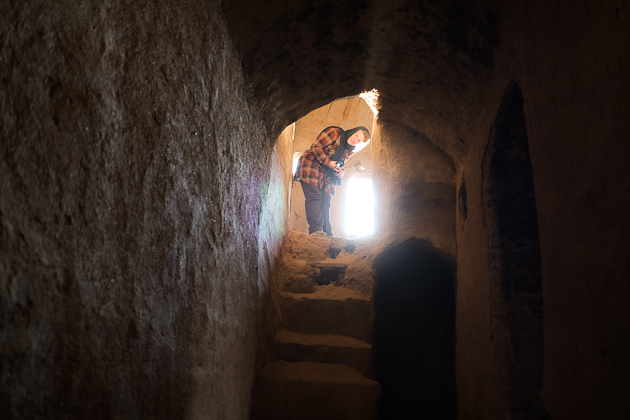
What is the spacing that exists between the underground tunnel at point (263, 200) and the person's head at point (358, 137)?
1570mm

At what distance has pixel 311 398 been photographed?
9.39 feet

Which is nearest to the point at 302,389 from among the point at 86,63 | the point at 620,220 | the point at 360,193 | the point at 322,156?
the point at 620,220

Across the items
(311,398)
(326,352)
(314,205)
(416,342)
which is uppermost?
(314,205)

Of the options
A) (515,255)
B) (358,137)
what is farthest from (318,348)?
(358,137)

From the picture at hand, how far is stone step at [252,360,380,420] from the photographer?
9.23 ft

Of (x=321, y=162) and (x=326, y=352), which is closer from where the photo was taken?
(x=326, y=352)

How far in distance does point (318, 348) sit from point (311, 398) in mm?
482

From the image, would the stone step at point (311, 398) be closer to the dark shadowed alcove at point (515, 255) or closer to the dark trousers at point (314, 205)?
the dark shadowed alcove at point (515, 255)

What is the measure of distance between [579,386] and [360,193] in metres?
10.4

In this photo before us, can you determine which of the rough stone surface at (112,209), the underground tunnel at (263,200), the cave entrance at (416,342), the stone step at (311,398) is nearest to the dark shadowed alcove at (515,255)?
the underground tunnel at (263,200)

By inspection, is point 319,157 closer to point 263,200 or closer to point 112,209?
point 263,200

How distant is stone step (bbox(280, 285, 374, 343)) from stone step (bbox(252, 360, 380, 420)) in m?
0.67

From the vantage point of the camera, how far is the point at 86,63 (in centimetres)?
87

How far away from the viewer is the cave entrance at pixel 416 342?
4875mm
